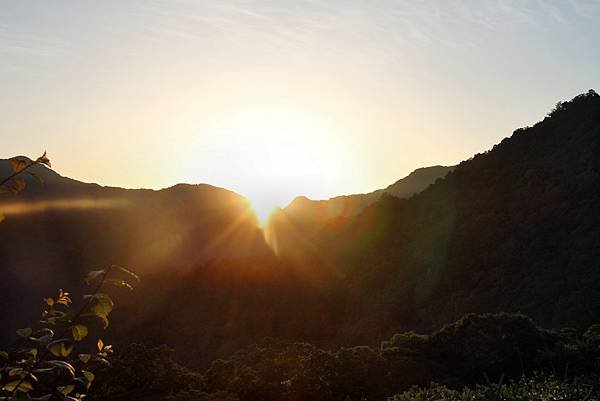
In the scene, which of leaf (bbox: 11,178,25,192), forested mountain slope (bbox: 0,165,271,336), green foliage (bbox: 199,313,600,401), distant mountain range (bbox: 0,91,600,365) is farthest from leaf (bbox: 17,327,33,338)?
forested mountain slope (bbox: 0,165,271,336)

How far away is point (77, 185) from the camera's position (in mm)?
95875

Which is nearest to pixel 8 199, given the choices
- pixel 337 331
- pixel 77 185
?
pixel 77 185

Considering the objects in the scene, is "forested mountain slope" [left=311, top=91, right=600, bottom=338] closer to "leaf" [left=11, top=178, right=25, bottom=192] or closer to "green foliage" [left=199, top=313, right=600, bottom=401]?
"green foliage" [left=199, top=313, right=600, bottom=401]

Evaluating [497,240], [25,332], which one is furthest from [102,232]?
[25,332]

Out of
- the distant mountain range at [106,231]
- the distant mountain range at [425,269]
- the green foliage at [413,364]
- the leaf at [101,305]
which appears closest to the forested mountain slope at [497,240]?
the distant mountain range at [425,269]

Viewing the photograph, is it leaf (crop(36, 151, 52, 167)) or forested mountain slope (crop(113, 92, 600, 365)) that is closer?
leaf (crop(36, 151, 52, 167))

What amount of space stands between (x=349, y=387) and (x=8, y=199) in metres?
88.1

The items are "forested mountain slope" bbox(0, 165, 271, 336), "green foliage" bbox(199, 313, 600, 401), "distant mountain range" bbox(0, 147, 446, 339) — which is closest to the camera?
"green foliage" bbox(199, 313, 600, 401)

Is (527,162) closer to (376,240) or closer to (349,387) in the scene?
(376,240)

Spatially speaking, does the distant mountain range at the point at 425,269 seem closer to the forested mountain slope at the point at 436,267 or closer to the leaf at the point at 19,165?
the forested mountain slope at the point at 436,267

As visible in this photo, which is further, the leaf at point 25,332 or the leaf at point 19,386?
the leaf at point 25,332

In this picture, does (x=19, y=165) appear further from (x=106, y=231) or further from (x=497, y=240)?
(x=106, y=231)

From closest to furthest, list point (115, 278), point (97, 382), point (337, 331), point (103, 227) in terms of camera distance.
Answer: point (115, 278)
point (97, 382)
point (337, 331)
point (103, 227)

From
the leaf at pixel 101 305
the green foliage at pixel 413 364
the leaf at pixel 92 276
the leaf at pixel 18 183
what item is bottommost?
the green foliage at pixel 413 364
